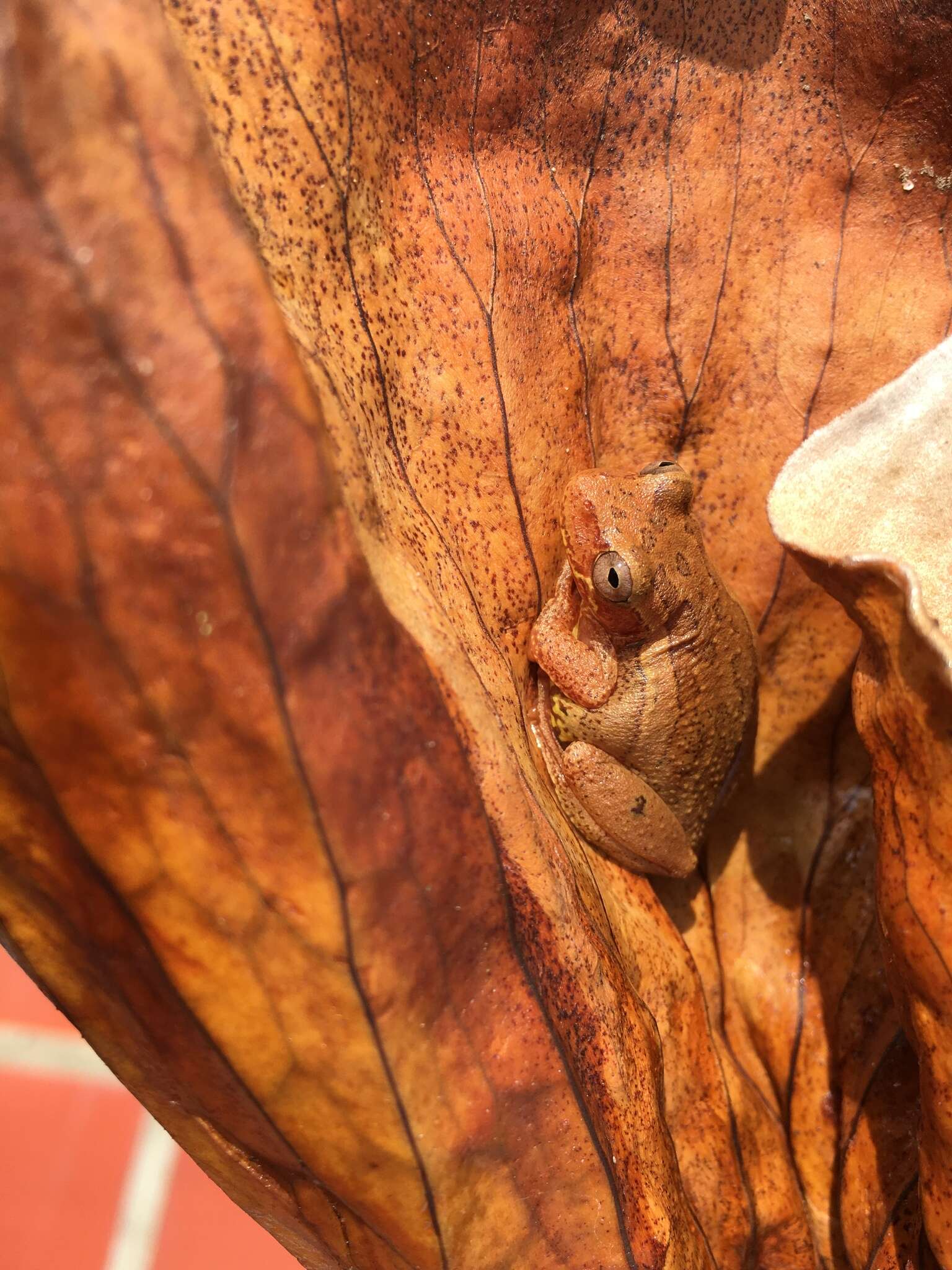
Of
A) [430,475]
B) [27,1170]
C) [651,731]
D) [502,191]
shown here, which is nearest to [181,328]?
[430,475]

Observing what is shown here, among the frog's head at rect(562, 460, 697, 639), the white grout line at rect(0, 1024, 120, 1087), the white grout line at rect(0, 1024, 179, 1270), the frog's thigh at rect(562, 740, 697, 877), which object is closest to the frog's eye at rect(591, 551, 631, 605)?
the frog's head at rect(562, 460, 697, 639)

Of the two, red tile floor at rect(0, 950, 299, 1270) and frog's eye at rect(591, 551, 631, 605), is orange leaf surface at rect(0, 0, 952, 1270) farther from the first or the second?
red tile floor at rect(0, 950, 299, 1270)

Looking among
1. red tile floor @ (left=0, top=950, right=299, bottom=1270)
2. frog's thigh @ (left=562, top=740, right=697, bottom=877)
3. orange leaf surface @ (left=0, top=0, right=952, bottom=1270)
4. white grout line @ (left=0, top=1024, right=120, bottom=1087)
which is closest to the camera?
orange leaf surface @ (left=0, top=0, right=952, bottom=1270)

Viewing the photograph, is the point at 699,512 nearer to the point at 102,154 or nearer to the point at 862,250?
the point at 862,250

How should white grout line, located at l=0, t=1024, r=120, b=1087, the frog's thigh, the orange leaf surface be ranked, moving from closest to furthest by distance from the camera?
1. the orange leaf surface
2. the frog's thigh
3. white grout line, located at l=0, t=1024, r=120, b=1087

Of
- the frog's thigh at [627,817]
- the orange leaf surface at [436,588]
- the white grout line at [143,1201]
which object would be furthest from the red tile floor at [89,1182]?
the frog's thigh at [627,817]

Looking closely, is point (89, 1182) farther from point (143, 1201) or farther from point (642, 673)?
point (642, 673)
